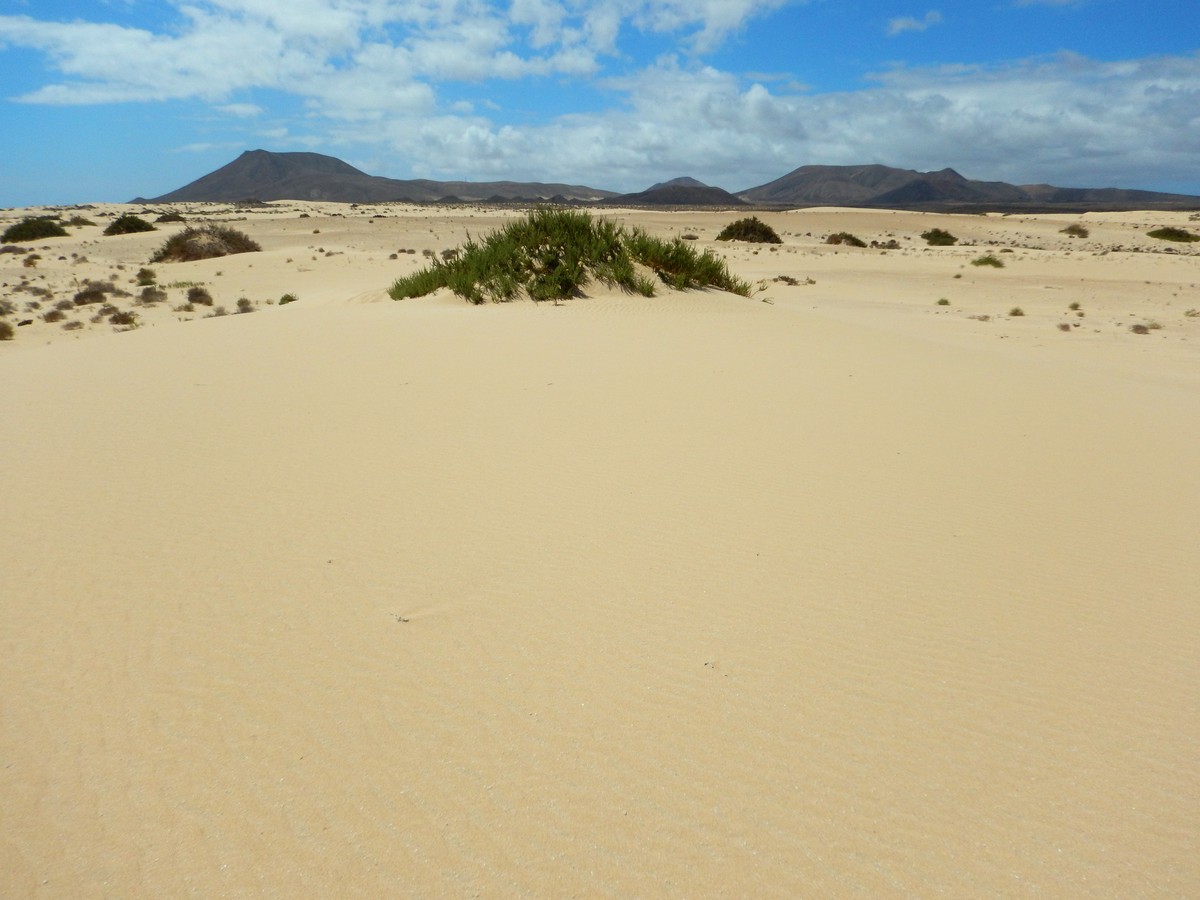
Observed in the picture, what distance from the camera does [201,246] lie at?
24453 millimetres

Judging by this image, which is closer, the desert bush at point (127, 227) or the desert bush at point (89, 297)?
the desert bush at point (89, 297)

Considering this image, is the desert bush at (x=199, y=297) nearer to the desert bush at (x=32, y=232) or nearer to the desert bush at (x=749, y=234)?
the desert bush at (x=32, y=232)

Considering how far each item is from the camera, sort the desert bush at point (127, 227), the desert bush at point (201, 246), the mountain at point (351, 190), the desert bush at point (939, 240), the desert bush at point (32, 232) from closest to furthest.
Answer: the desert bush at point (201, 246) → the desert bush at point (32, 232) → the desert bush at point (127, 227) → the desert bush at point (939, 240) → the mountain at point (351, 190)

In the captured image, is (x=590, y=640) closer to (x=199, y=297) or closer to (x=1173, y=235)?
(x=199, y=297)

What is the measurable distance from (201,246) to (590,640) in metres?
26.1

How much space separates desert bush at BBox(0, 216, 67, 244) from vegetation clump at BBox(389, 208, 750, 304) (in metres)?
28.5

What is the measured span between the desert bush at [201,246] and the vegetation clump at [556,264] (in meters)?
15.9

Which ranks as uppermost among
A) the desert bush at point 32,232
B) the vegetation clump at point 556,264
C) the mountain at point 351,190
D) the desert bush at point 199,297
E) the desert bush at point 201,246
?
the mountain at point 351,190

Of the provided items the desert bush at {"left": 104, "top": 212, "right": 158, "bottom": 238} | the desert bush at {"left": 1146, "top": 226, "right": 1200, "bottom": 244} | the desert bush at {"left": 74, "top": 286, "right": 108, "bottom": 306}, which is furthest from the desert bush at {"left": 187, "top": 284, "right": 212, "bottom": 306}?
the desert bush at {"left": 1146, "top": 226, "right": 1200, "bottom": 244}

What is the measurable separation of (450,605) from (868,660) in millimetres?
1526

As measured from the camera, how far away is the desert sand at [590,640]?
193 cm

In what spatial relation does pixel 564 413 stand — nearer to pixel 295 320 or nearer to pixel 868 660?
pixel 868 660

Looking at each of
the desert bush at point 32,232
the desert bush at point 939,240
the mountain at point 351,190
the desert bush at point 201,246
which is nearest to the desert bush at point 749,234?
the desert bush at point 939,240

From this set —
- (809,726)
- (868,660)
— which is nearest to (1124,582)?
(868,660)
